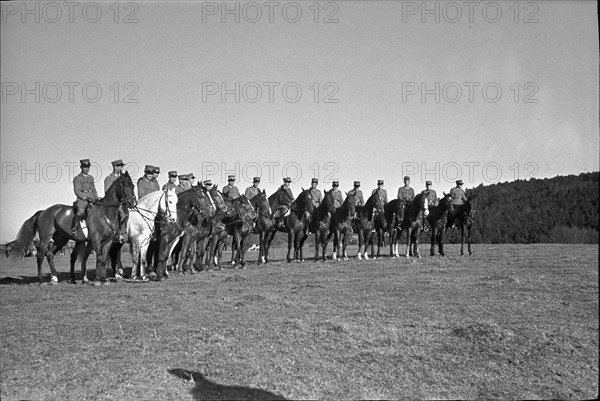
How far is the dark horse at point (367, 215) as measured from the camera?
23203 millimetres

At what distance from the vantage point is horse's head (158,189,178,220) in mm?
16609

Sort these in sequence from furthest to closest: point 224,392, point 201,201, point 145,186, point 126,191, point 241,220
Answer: point 241,220, point 145,186, point 201,201, point 126,191, point 224,392

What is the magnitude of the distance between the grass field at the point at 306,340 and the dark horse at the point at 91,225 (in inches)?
46.5

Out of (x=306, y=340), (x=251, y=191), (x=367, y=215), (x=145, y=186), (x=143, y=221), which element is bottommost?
(x=306, y=340)

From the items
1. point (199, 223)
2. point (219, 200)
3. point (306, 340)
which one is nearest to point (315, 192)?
point (219, 200)

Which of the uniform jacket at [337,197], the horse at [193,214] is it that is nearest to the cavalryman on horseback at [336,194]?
the uniform jacket at [337,197]

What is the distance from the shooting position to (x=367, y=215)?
2375 cm

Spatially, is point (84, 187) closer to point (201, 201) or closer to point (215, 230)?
point (201, 201)

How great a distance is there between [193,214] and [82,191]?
338 cm

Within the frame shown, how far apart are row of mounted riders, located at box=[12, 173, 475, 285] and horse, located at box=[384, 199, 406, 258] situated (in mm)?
37

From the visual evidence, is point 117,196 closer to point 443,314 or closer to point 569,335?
point 443,314

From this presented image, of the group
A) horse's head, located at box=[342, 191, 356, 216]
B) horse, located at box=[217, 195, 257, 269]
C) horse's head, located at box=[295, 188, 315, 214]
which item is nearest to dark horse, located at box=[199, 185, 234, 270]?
horse, located at box=[217, 195, 257, 269]

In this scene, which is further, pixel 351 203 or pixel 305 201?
pixel 305 201

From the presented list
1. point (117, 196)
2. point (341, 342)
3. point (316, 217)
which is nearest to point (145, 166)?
point (117, 196)
